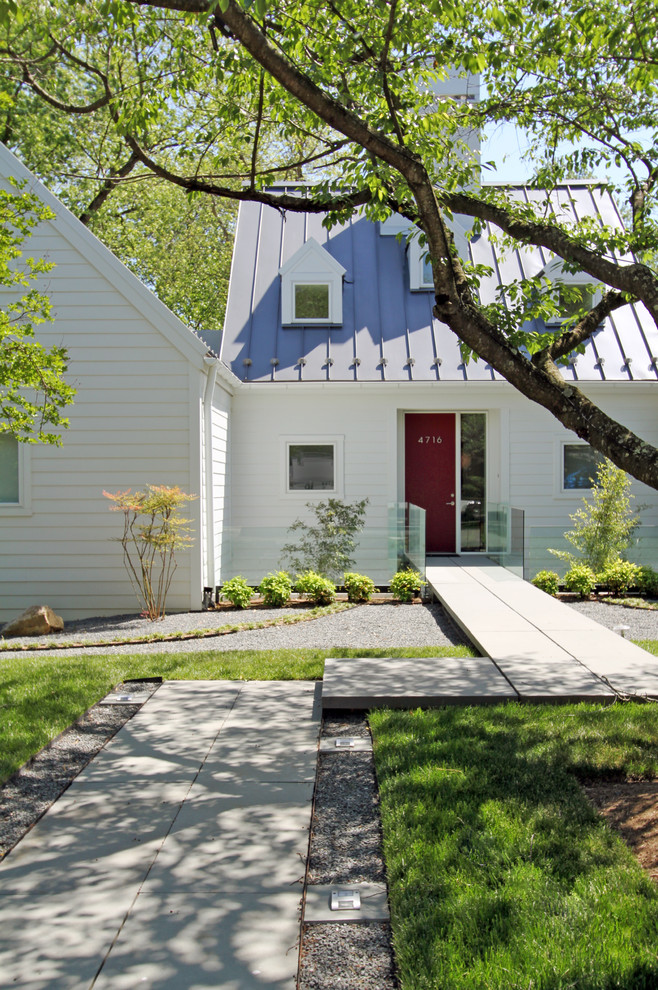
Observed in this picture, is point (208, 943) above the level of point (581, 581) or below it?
below

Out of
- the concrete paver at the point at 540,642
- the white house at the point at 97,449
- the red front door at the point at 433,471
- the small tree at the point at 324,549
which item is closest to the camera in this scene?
the concrete paver at the point at 540,642

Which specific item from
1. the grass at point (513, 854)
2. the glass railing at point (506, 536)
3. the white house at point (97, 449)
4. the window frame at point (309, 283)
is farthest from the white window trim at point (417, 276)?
the grass at point (513, 854)

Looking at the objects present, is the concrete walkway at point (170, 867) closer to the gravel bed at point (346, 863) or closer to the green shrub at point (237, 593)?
the gravel bed at point (346, 863)

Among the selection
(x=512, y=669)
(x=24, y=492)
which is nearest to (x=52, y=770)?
(x=512, y=669)

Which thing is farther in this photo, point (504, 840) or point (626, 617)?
point (626, 617)

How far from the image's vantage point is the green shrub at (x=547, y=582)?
38.8ft

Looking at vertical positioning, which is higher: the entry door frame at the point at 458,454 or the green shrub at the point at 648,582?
the entry door frame at the point at 458,454

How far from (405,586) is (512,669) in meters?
4.68

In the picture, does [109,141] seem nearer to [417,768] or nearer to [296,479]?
[296,479]

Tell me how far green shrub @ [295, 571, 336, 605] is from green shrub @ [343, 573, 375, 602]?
0.79ft

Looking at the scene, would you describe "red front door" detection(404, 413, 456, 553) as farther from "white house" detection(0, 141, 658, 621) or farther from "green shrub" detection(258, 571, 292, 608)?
"green shrub" detection(258, 571, 292, 608)

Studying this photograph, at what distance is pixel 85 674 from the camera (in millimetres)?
7266

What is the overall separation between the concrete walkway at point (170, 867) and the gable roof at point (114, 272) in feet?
21.3

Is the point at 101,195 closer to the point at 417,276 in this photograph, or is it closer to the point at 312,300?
the point at 312,300
